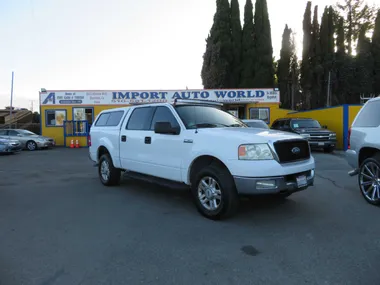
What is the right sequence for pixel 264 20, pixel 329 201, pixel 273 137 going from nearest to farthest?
pixel 273 137 → pixel 329 201 → pixel 264 20

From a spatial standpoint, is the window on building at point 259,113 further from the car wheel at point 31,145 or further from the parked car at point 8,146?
the parked car at point 8,146

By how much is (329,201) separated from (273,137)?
216 cm

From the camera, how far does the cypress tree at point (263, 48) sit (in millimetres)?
37281

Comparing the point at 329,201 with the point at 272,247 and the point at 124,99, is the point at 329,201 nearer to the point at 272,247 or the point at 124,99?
the point at 272,247

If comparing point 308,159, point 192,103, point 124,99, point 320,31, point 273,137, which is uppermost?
point 320,31

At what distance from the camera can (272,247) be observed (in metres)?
3.68

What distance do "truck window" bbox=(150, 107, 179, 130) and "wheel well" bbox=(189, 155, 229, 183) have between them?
0.81m

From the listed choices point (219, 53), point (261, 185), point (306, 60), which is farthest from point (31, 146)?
point (306, 60)

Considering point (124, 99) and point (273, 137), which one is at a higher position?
point (124, 99)

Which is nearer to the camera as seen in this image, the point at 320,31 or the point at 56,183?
the point at 56,183

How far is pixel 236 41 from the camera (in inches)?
1513

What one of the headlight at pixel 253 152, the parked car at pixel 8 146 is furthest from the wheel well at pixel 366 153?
the parked car at pixel 8 146

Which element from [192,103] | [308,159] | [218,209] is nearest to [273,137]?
[308,159]

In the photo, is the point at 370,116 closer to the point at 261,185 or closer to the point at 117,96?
the point at 261,185
